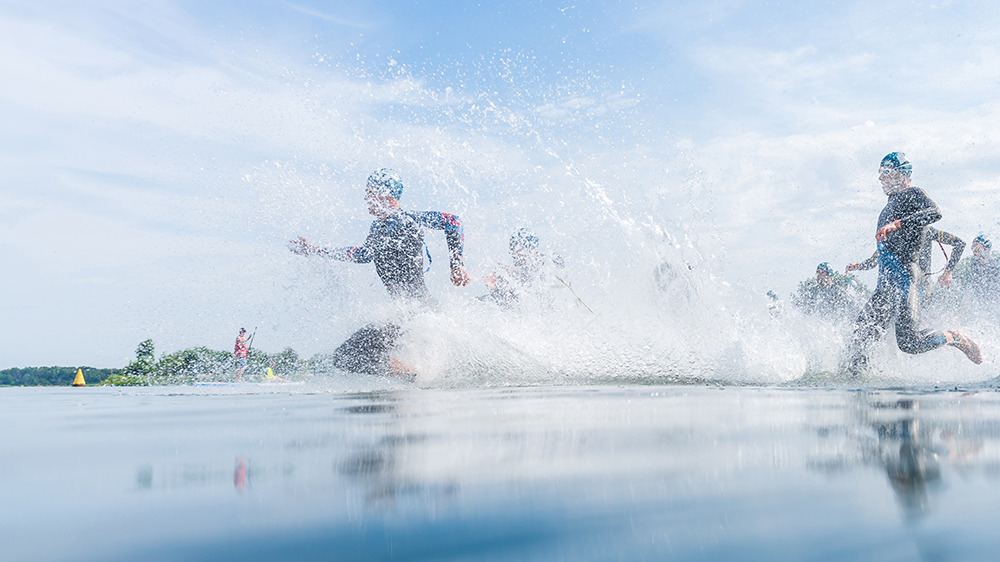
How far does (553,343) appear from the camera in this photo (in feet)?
23.5

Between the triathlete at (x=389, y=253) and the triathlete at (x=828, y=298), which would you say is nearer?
the triathlete at (x=389, y=253)

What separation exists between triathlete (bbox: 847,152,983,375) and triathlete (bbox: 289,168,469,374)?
4.55 meters

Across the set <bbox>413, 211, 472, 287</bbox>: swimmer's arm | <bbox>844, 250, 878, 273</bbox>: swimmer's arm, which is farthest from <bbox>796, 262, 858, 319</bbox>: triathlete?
<bbox>413, 211, 472, 287</bbox>: swimmer's arm

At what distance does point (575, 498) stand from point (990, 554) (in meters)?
0.75

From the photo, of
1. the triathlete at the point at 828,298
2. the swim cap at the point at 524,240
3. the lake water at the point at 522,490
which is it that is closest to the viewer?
the lake water at the point at 522,490

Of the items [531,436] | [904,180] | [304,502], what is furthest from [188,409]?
[904,180]

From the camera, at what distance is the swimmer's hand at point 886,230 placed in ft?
19.5

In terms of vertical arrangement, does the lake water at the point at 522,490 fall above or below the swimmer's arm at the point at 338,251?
below

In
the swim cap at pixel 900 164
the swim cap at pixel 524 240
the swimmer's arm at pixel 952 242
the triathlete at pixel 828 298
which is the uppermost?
the swim cap at pixel 900 164

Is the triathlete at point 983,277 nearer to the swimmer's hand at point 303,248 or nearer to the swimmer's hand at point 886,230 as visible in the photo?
the swimmer's hand at point 886,230

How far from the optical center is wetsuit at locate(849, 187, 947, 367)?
5922mm

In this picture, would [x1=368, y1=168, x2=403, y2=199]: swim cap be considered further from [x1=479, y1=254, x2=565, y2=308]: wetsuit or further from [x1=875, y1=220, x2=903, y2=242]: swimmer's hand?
[x1=875, y1=220, x2=903, y2=242]: swimmer's hand

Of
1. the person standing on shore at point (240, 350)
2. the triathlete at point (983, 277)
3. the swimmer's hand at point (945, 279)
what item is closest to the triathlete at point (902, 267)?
the swimmer's hand at point (945, 279)

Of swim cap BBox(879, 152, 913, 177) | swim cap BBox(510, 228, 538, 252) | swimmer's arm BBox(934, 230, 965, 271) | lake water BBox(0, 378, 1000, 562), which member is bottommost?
lake water BBox(0, 378, 1000, 562)
